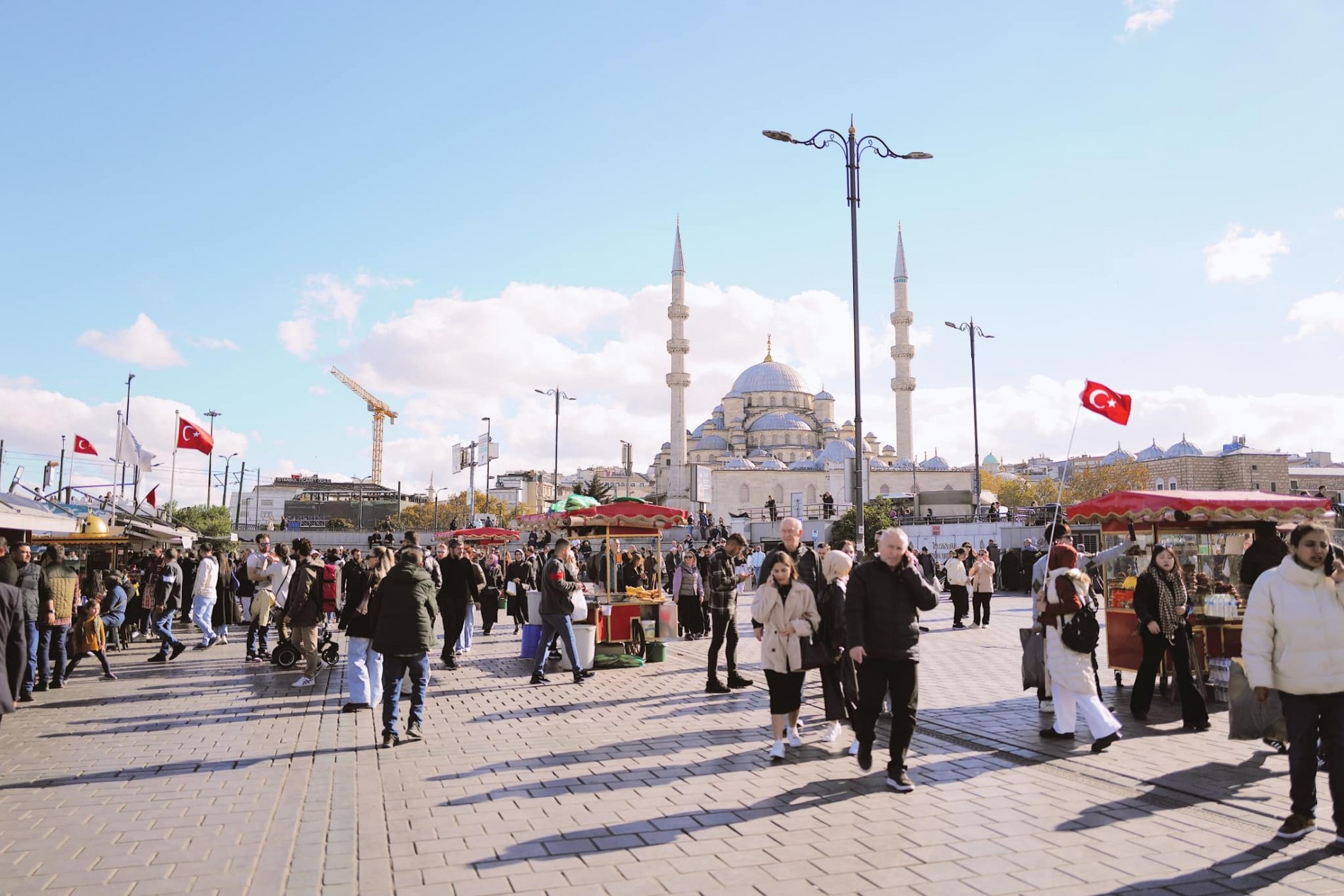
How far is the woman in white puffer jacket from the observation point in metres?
4.68

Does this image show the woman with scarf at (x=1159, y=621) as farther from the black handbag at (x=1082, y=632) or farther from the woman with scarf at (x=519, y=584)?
the woman with scarf at (x=519, y=584)

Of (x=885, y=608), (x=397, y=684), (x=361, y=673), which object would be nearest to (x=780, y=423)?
(x=361, y=673)

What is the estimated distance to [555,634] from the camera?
33.6ft

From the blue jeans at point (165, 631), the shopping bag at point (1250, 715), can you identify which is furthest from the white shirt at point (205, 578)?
the shopping bag at point (1250, 715)

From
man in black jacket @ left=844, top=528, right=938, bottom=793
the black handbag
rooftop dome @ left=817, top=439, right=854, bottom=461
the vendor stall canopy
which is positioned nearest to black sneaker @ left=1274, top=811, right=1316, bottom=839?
man in black jacket @ left=844, top=528, right=938, bottom=793

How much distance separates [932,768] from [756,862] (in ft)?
7.54

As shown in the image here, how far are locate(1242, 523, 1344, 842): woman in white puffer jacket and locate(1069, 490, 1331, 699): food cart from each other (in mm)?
3796

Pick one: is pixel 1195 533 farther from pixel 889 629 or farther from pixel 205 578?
pixel 205 578

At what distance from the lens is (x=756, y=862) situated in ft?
14.5

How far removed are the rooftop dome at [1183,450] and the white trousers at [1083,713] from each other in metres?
86.5

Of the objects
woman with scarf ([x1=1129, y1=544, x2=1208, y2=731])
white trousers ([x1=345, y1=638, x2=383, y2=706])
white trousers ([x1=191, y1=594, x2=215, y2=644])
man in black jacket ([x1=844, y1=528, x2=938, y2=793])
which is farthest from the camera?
white trousers ([x1=191, y1=594, x2=215, y2=644])

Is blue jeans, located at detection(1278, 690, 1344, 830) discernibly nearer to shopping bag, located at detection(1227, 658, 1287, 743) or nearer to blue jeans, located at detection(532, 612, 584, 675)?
shopping bag, located at detection(1227, 658, 1287, 743)

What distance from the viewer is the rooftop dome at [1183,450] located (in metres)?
83.1

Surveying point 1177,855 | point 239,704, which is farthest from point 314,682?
point 1177,855
